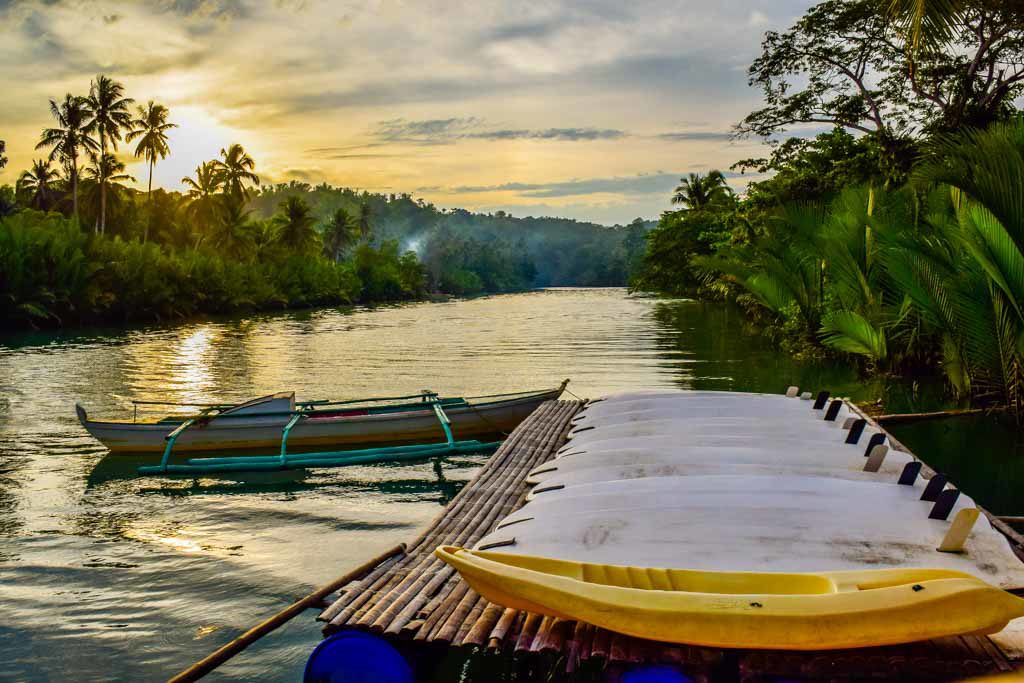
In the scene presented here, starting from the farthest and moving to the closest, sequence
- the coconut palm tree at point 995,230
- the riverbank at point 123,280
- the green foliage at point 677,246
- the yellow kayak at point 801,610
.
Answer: the green foliage at point 677,246 → the riverbank at point 123,280 → the coconut palm tree at point 995,230 → the yellow kayak at point 801,610

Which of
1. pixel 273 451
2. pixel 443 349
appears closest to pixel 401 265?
pixel 443 349

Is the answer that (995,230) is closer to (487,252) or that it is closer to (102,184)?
(102,184)

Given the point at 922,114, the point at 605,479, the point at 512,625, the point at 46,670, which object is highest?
the point at 922,114

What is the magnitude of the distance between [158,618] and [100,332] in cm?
3390

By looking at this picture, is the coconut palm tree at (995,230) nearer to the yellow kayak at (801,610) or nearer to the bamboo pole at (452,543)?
the bamboo pole at (452,543)

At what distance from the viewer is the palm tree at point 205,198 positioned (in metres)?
59.7

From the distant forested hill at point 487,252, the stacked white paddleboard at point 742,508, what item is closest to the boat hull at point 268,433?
the stacked white paddleboard at point 742,508

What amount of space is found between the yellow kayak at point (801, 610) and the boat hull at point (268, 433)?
7.90m

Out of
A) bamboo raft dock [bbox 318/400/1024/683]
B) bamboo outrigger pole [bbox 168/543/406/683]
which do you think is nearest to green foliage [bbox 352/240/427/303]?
bamboo outrigger pole [bbox 168/543/406/683]

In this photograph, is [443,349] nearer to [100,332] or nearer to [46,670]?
[100,332]

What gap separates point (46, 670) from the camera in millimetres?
5480

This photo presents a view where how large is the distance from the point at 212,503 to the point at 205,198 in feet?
182

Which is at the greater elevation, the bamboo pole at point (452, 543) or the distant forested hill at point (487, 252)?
the distant forested hill at point (487, 252)

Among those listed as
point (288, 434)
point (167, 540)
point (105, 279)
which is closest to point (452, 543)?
point (167, 540)
